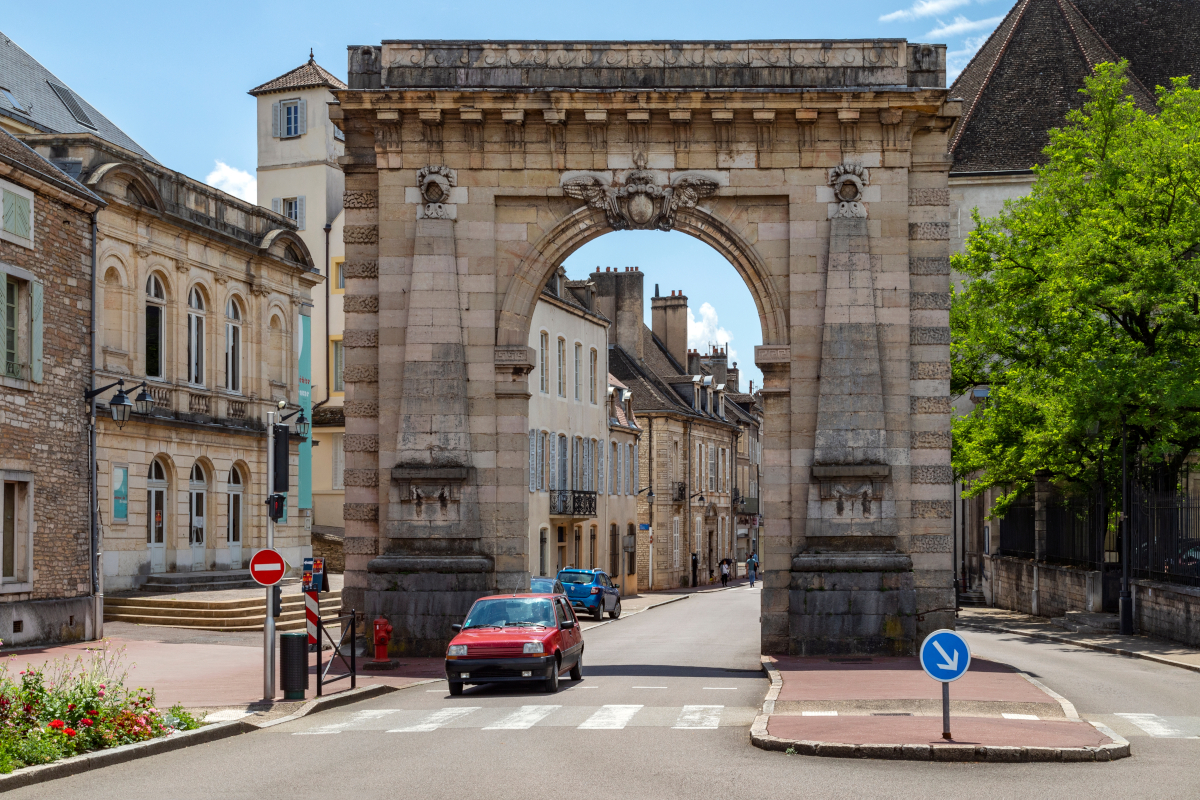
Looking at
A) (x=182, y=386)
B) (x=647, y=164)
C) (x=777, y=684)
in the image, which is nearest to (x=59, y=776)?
(x=777, y=684)

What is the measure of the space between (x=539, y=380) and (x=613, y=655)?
74.6ft

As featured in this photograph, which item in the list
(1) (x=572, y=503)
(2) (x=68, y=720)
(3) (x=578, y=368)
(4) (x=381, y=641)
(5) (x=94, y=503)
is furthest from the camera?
(3) (x=578, y=368)

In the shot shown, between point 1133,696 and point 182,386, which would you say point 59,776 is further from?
point 182,386

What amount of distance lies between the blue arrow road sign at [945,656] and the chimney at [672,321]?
58.2 meters

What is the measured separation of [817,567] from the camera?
70.5ft

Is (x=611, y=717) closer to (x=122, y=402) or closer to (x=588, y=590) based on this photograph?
(x=122, y=402)

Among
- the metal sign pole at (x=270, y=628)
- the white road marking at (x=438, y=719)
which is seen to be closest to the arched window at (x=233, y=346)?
the metal sign pole at (x=270, y=628)

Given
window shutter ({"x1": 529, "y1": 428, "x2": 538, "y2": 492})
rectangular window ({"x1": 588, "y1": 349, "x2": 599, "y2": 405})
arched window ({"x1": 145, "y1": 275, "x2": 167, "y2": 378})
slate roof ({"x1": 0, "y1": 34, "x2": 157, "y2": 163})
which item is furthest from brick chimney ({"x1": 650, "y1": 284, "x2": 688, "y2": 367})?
arched window ({"x1": 145, "y1": 275, "x2": 167, "y2": 378})

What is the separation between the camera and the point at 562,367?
164 ft

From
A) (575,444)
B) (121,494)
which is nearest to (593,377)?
(575,444)

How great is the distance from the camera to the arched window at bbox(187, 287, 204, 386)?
110ft

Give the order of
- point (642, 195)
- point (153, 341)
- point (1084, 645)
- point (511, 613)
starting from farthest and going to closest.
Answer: point (153, 341), point (1084, 645), point (642, 195), point (511, 613)

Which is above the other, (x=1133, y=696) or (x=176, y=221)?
(x=176, y=221)

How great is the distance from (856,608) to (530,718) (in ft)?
25.1
